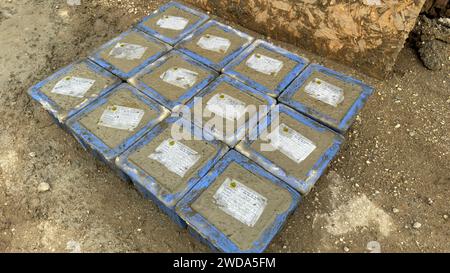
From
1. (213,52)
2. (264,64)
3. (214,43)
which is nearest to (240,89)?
(264,64)

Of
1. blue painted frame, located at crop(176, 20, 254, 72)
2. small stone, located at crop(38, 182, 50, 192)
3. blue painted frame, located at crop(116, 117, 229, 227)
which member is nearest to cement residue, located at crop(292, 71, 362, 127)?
blue painted frame, located at crop(176, 20, 254, 72)

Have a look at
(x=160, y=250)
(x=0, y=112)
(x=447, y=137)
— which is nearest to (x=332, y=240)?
(x=160, y=250)

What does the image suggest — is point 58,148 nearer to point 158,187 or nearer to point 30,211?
point 30,211

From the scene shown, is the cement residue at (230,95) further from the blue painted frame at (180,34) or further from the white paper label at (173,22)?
the white paper label at (173,22)

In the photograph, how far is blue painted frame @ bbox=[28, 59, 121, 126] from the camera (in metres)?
2.79

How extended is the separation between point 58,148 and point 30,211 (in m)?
0.58

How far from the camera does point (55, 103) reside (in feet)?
9.39

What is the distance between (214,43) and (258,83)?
62 centimetres

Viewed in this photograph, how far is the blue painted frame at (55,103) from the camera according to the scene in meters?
2.79

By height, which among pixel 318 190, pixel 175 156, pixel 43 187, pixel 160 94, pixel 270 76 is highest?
pixel 270 76

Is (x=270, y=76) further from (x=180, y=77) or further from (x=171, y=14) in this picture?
(x=171, y=14)

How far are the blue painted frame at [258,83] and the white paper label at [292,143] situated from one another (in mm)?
363

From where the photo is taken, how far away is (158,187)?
7.86ft

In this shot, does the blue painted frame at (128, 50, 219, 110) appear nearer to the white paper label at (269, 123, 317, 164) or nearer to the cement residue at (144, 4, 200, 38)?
the cement residue at (144, 4, 200, 38)
